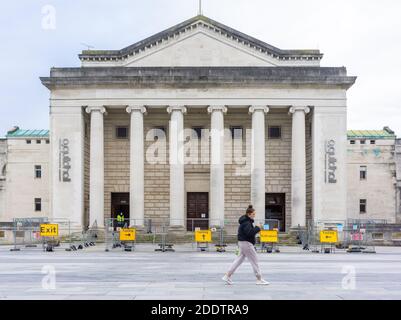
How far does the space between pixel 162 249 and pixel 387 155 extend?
127 feet

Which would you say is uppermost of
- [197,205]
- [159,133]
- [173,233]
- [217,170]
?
[159,133]

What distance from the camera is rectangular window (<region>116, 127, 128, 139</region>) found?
51500 millimetres

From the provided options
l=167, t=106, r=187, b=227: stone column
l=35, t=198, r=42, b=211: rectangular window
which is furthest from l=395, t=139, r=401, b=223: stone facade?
l=35, t=198, r=42, b=211: rectangular window

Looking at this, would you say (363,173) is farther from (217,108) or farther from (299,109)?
(217,108)

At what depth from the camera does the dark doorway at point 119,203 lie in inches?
2024

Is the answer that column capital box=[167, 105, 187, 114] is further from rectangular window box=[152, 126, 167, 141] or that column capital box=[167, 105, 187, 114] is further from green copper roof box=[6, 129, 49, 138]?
green copper roof box=[6, 129, 49, 138]

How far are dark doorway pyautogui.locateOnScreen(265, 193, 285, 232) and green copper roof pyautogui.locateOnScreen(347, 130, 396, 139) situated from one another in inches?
771

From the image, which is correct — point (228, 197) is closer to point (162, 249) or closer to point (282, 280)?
point (162, 249)

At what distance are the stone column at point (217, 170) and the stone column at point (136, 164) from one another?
5.79m

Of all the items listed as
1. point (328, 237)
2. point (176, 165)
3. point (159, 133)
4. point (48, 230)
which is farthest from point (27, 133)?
point (328, 237)

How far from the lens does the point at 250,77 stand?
4703cm

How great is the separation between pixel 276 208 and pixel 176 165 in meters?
10.6

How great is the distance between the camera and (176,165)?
47.0m

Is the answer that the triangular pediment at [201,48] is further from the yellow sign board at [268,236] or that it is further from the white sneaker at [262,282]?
the white sneaker at [262,282]
